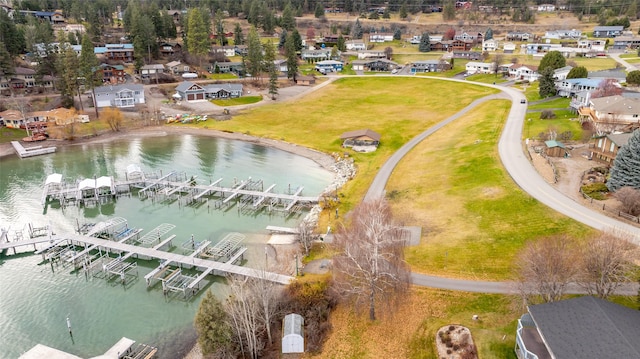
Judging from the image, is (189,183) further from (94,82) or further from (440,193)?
(94,82)

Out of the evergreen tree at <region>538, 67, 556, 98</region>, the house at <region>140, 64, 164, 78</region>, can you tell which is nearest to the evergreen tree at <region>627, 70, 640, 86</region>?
the evergreen tree at <region>538, 67, 556, 98</region>

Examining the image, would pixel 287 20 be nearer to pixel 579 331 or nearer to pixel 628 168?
pixel 628 168

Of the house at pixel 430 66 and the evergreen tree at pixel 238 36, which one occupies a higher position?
the evergreen tree at pixel 238 36

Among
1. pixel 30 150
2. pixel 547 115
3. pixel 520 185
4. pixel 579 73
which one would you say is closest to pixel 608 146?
pixel 520 185

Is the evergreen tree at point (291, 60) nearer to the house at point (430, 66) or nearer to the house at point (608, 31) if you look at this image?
the house at point (430, 66)

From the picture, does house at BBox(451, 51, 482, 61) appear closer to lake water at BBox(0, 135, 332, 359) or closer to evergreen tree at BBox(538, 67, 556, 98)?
evergreen tree at BBox(538, 67, 556, 98)

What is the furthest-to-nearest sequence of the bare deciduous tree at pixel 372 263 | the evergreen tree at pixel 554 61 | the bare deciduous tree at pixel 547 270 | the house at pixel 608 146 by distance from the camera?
1. the evergreen tree at pixel 554 61
2. the house at pixel 608 146
3. the bare deciduous tree at pixel 372 263
4. the bare deciduous tree at pixel 547 270

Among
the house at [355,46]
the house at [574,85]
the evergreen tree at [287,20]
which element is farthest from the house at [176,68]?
the house at [574,85]
